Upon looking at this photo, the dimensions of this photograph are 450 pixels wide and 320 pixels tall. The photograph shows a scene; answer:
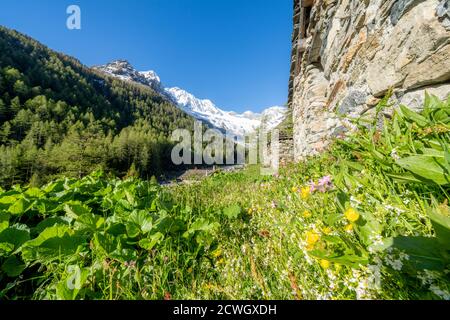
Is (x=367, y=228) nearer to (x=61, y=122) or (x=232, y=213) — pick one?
(x=232, y=213)

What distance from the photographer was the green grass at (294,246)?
33.2 inches

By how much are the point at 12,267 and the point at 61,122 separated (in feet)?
283

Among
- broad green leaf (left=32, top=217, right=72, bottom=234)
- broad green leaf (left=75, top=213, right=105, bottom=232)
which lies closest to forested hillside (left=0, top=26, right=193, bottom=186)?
broad green leaf (left=32, top=217, right=72, bottom=234)

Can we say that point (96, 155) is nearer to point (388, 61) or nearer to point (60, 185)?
point (60, 185)

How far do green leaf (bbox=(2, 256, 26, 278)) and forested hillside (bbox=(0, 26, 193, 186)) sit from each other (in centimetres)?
2330

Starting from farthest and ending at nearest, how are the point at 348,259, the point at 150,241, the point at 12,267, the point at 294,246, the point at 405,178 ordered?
the point at 150,241, the point at 294,246, the point at 12,267, the point at 405,178, the point at 348,259

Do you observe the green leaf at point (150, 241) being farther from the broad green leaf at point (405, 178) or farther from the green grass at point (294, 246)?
the broad green leaf at point (405, 178)

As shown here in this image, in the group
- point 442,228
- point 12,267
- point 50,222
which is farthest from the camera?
point 50,222

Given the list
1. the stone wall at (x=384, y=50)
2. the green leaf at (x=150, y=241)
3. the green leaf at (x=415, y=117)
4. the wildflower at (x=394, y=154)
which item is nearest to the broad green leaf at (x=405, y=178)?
the wildflower at (x=394, y=154)

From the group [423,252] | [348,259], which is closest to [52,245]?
[348,259]

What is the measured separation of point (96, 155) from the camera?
40594mm

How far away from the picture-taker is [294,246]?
136cm

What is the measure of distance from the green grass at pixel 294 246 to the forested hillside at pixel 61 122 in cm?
2327

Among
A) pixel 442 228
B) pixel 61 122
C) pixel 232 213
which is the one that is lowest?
pixel 232 213
